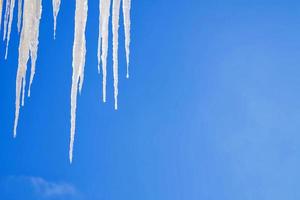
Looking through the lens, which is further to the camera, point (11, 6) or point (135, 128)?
point (135, 128)

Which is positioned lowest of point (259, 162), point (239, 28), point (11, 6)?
point (259, 162)

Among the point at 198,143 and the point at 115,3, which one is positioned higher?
the point at 115,3

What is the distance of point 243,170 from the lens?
→ 92.8 inches

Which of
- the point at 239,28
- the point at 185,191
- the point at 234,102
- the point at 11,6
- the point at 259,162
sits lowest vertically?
the point at 185,191

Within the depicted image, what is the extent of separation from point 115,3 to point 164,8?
4.72 ft

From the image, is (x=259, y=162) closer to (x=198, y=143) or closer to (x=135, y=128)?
(x=198, y=143)

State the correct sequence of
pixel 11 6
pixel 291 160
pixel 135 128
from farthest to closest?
pixel 135 128
pixel 291 160
pixel 11 6

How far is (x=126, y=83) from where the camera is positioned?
2.54m

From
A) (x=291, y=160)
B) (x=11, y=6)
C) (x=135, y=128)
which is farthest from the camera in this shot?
(x=135, y=128)

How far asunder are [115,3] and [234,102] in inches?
53.5

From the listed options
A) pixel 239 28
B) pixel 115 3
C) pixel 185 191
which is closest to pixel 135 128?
pixel 185 191

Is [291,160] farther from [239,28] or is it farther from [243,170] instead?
[239,28]

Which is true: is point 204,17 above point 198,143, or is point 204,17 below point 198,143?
above

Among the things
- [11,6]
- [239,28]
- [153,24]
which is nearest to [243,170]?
[239,28]
